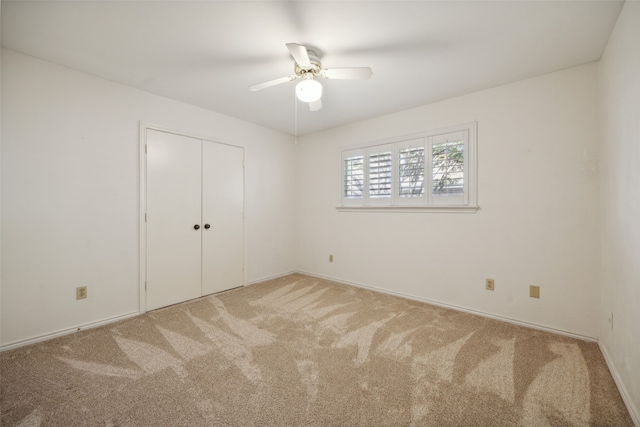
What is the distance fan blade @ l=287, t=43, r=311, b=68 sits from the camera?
1.63 m

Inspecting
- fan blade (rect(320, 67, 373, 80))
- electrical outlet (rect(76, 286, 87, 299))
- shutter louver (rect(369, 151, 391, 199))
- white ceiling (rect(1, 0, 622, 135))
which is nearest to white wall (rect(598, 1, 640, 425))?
white ceiling (rect(1, 0, 622, 135))

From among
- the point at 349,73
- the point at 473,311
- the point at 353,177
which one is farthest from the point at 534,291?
the point at 349,73

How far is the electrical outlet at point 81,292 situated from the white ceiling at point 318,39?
2.01 m

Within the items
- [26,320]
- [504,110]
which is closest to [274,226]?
[26,320]

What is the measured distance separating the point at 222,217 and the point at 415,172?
2.60m

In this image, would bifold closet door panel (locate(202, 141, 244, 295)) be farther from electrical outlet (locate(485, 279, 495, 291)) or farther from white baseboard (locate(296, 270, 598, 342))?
electrical outlet (locate(485, 279, 495, 291))

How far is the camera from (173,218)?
304cm

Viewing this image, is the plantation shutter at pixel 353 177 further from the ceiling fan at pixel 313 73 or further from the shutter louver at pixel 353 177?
the ceiling fan at pixel 313 73

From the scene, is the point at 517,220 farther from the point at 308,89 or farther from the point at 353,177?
the point at 308,89

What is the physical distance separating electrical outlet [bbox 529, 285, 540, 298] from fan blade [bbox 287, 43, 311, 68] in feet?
9.28

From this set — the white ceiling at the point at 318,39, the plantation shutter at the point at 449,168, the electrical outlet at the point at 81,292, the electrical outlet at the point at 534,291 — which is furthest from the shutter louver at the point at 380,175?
the electrical outlet at the point at 81,292

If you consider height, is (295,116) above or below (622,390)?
above

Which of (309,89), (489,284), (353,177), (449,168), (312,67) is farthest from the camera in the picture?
(353,177)

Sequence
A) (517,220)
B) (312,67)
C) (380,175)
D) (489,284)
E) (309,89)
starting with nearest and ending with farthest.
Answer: (309,89)
(312,67)
(517,220)
(489,284)
(380,175)
